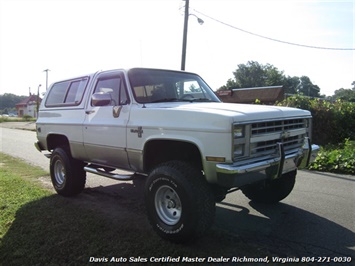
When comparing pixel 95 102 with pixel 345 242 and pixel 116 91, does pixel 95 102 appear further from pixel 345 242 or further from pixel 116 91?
pixel 345 242

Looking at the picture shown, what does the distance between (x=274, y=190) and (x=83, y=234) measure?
2.85 metres

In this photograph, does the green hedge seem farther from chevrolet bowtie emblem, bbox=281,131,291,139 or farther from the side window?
the side window

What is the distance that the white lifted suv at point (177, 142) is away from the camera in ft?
10.7

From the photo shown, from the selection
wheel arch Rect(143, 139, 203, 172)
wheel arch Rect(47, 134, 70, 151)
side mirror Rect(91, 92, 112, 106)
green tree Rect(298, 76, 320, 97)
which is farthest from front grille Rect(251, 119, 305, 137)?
green tree Rect(298, 76, 320, 97)

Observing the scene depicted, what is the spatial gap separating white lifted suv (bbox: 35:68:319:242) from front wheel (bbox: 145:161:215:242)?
0.01 m

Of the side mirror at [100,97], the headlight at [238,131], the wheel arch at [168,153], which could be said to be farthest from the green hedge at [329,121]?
the side mirror at [100,97]

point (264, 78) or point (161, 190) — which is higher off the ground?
point (264, 78)

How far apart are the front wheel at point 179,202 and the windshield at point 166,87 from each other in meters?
1.10

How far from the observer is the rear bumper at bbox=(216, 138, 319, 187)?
312 cm

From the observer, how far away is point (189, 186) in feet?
11.0

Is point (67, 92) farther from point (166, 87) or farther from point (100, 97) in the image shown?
point (166, 87)

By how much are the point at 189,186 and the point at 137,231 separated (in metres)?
1.07

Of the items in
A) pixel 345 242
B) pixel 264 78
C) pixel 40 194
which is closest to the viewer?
pixel 345 242

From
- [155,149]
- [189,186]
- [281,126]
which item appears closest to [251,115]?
[281,126]
